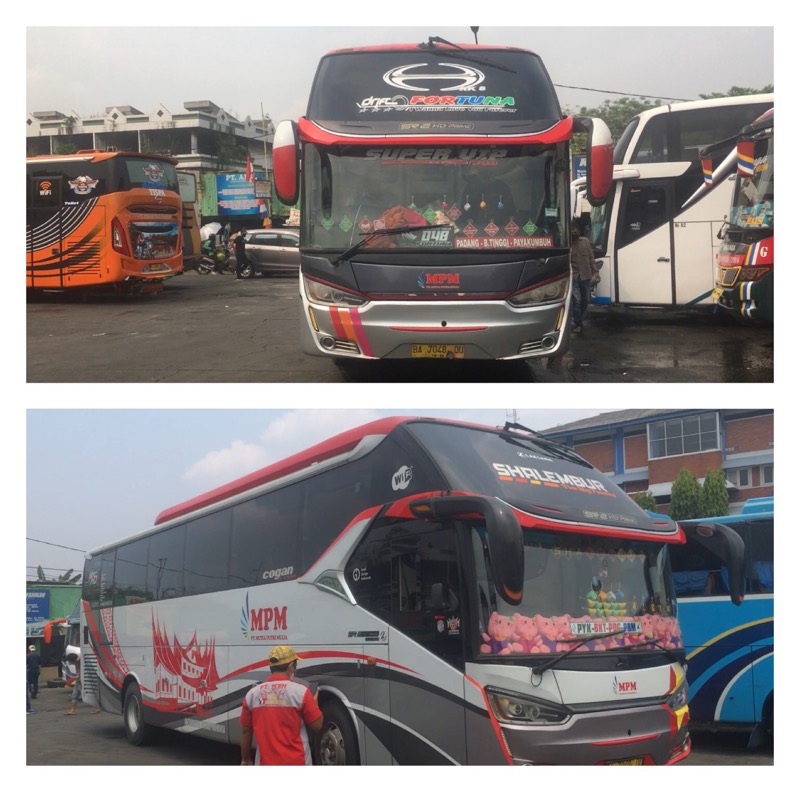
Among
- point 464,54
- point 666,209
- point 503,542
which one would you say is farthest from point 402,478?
point 666,209

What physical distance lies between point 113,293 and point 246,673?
505 inches

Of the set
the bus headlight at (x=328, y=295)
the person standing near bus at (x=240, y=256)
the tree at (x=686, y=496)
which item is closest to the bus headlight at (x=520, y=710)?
the tree at (x=686, y=496)

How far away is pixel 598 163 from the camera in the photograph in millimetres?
8953

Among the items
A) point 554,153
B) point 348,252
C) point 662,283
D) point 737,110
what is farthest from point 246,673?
point 737,110

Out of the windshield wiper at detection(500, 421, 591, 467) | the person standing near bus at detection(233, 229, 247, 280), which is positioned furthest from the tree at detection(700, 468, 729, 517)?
the person standing near bus at detection(233, 229, 247, 280)

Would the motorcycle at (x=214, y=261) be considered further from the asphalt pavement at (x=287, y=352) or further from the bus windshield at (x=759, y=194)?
the bus windshield at (x=759, y=194)

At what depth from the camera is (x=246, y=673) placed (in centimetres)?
847

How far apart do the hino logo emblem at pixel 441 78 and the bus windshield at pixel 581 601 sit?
4491mm

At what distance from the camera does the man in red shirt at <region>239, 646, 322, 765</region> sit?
6664mm

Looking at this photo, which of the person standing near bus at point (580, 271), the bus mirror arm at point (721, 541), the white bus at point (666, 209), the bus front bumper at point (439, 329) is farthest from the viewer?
the white bus at point (666, 209)

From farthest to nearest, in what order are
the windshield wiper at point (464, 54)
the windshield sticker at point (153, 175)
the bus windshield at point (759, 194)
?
the windshield sticker at point (153, 175) → the bus windshield at point (759, 194) → the windshield wiper at point (464, 54)

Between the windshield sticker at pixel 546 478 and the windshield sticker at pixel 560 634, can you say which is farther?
the windshield sticker at pixel 546 478

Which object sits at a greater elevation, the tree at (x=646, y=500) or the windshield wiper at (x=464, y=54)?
the windshield wiper at (x=464, y=54)

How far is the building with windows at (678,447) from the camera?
348 inches
